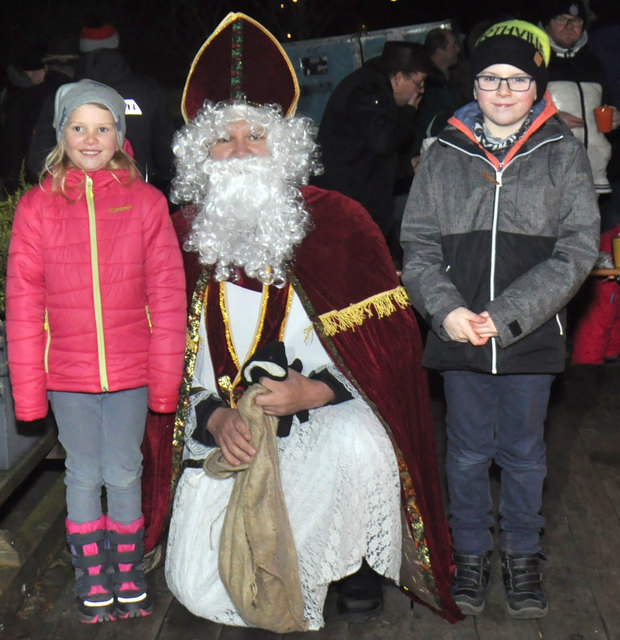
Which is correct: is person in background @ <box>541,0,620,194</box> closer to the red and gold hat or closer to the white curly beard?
the red and gold hat

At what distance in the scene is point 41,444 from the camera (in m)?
4.07

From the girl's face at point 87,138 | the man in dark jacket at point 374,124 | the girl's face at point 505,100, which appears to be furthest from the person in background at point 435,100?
the girl's face at point 87,138

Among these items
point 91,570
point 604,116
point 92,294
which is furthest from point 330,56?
point 91,570

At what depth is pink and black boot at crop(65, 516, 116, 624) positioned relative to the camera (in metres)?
3.51

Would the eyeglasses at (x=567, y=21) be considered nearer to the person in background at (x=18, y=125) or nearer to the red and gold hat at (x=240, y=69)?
the red and gold hat at (x=240, y=69)

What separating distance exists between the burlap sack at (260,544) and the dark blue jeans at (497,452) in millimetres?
621

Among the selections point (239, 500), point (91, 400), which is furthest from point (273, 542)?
point (91, 400)

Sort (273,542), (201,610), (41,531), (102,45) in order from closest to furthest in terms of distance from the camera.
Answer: (273,542)
(201,610)
(41,531)
(102,45)

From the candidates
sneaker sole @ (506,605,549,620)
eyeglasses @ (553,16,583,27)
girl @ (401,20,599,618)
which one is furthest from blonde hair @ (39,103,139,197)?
eyeglasses @ (553,16,583,27)

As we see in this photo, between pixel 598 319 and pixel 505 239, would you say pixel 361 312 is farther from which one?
pixel 598 319

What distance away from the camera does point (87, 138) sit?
3.37 metres

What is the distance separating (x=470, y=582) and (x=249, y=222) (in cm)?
146

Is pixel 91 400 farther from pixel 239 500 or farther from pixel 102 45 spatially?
pixel 102 45

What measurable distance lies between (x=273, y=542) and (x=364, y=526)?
0.35 metres
